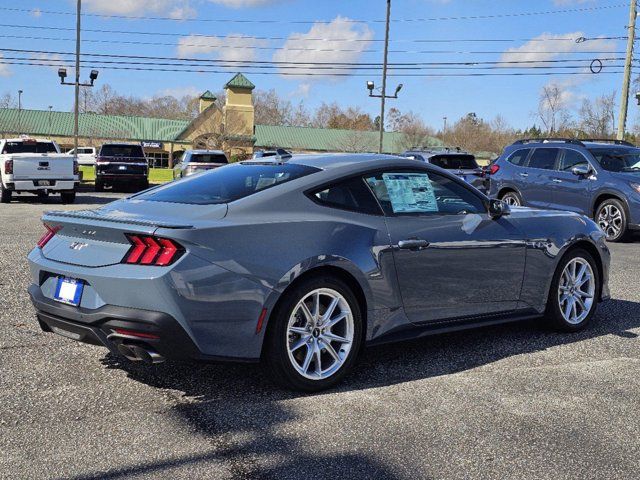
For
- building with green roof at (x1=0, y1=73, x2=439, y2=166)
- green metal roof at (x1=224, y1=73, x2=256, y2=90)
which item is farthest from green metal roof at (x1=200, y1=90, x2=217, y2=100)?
green metal roof at (x1=224, y1=73, x2=256, y2=90)

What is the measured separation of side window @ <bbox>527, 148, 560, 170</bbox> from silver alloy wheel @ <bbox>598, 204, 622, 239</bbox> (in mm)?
1434

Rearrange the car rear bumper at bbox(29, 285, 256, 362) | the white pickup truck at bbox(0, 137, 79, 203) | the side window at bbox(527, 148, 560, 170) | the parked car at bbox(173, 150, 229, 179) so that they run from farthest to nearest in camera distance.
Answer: the parked car at bbox(173, 150, 229, 179), the white pickup truck at bbox(0, 137, 79, 203), the side window at bbox(527, 148, 560, 170), the car rear bumper at bbox(29, 285, 256, 362)

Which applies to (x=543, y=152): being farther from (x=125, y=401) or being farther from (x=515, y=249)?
(x=125, y=401)

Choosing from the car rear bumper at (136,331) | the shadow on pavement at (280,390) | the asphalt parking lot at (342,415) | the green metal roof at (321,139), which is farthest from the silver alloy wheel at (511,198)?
the green metal roof at (321,139)

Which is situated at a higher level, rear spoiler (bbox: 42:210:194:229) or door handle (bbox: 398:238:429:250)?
rear spoiler (bbox: 42:210:194:229)

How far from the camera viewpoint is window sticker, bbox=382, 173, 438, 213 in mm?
4980

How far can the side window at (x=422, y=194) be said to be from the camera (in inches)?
194

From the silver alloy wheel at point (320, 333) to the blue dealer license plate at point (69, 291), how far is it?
1.23 meters

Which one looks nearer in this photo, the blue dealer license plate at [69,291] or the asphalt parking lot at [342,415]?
the asphalt parking lot at [342,415]

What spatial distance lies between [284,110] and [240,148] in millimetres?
48600

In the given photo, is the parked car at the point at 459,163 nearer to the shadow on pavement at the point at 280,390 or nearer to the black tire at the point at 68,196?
the black tire at the point at 68,196

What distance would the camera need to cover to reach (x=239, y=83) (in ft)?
242

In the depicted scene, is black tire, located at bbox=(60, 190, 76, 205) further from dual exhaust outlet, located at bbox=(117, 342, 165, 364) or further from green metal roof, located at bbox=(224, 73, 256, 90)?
green metal roof, located at bbox=(224, 73, 256, 90)

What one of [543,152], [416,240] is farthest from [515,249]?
[543,152]
